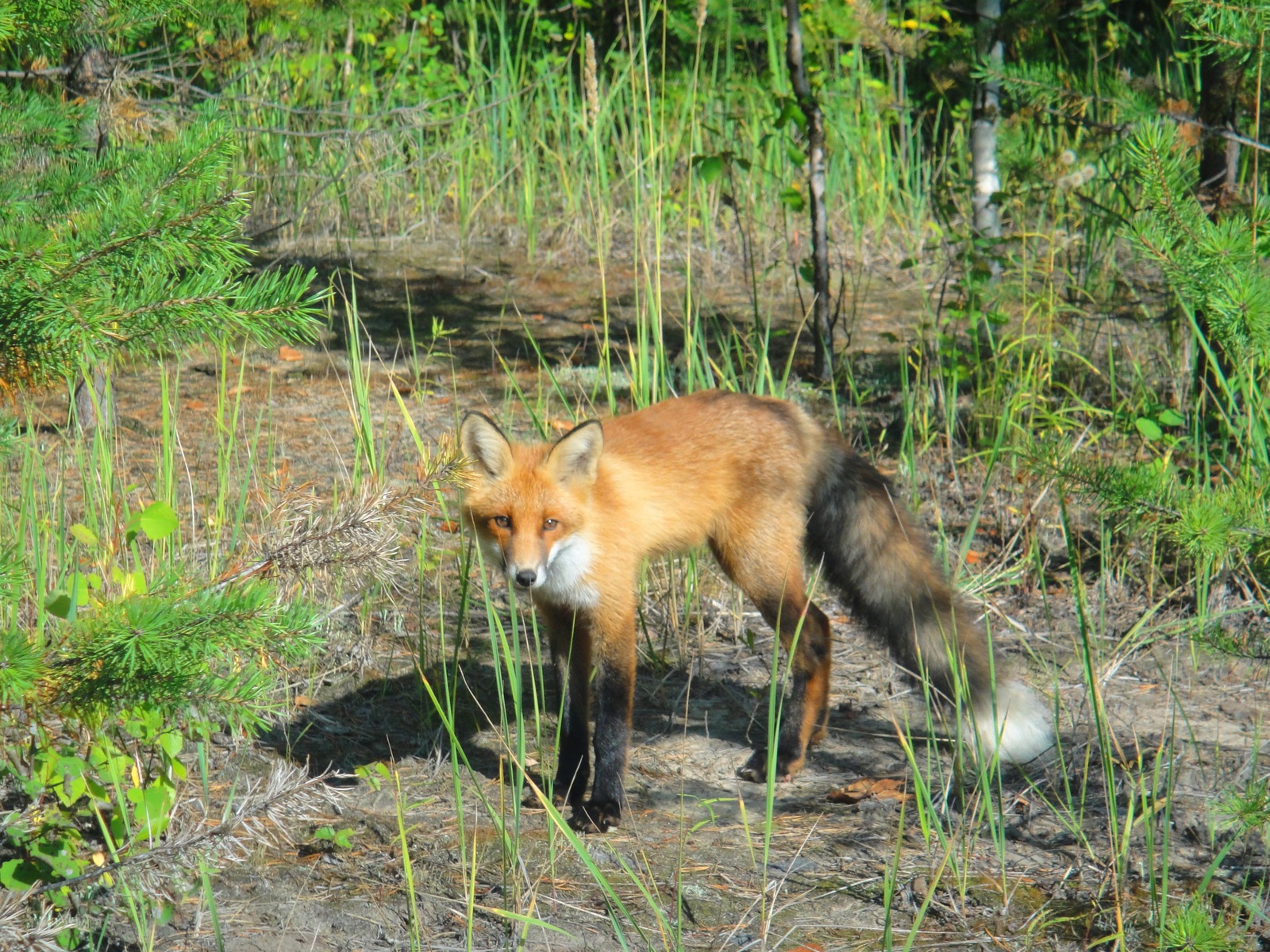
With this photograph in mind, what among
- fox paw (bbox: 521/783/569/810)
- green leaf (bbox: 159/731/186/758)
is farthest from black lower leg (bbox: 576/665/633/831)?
green leaf (bbox: 159/731/186/758)

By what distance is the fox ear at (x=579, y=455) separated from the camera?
3.45 meters

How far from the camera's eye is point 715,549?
3967 mm

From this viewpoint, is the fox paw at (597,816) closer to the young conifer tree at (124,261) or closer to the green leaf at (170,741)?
the green leaf at (170,741)

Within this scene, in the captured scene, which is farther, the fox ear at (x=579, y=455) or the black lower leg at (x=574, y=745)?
the black lower leg at (x=574, y=745)

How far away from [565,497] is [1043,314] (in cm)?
299

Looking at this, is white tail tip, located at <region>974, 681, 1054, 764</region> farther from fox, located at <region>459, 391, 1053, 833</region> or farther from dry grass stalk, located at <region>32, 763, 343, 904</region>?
dry grass stalk, located at <region>32, 763, 343, 904</region>

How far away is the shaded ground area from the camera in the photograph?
109 inches

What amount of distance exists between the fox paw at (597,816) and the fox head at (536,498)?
2.02 ft

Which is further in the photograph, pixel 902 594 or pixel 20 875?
pixel 902 594

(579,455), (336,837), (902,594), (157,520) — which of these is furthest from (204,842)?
(902,594)

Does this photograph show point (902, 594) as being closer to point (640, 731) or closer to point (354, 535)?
point (640, 731)

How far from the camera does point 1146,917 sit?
2729 mm

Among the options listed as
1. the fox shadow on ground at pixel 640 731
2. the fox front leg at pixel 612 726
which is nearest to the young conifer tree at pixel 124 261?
the fox front leg at pixel 612 726

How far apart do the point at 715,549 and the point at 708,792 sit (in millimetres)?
815
